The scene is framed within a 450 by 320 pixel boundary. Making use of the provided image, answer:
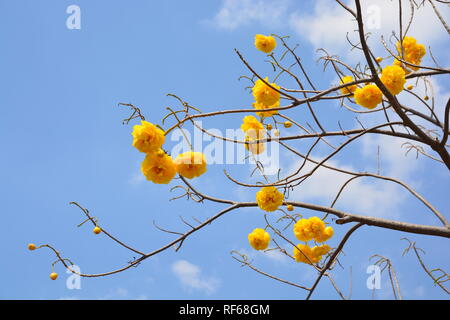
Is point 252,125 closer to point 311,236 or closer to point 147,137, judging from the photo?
point 311,236

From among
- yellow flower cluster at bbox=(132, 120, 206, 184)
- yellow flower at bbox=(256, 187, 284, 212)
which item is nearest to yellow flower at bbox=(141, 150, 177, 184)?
yellow flower cluster at bbox=(132, 120, 206, 184)

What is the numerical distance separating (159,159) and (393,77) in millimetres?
1298

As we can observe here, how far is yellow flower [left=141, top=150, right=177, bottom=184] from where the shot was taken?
151 centimetres

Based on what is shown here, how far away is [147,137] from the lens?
4.75ft

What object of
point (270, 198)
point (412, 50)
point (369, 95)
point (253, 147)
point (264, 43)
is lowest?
point (270, 198)

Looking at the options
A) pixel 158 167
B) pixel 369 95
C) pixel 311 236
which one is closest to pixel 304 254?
pixel 311 236

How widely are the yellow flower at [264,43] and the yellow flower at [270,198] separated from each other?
76 cm

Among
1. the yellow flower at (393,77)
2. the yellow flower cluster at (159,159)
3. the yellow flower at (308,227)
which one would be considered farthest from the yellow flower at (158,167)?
the yellow flower at (393,77)

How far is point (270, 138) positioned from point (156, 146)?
1.07m

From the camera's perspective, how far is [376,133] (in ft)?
8.87

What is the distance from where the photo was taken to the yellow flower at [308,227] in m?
2.43

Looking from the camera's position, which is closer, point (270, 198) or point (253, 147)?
point (270, 198)
